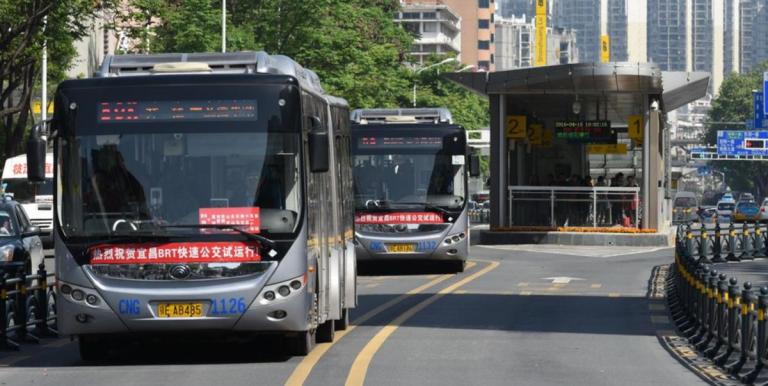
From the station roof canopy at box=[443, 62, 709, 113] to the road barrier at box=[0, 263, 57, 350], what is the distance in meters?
27.0

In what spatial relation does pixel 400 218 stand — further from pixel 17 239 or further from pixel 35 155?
pixel 35 155

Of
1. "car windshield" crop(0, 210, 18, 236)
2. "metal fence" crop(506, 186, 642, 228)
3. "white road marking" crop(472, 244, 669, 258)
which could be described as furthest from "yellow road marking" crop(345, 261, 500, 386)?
"metal fence" crop(506, 186, 642, 228)

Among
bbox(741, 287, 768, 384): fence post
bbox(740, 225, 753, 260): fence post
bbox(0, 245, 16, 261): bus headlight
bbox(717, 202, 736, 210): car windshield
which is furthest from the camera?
bbox(717, 202, 736, 210): car windshield

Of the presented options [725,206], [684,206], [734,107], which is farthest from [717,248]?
[734,107]

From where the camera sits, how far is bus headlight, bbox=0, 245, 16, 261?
2452cm

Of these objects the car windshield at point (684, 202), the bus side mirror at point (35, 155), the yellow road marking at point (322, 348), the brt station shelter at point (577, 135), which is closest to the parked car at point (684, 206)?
the car windshield at point (684, 202)

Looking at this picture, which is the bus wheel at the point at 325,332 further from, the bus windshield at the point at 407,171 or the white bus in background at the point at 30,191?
the white bus in background at the point at 30,191

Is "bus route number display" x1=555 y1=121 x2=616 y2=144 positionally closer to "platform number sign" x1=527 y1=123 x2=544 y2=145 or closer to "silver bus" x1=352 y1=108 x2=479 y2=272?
"platform number sign" x1=527 y1=123 x2=544 y2=145

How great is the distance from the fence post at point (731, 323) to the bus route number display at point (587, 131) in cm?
3353

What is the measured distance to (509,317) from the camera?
20922 millimetres

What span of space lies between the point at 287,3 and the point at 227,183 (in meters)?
50.7

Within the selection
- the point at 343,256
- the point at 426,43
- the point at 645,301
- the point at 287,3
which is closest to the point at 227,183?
the point at 343,256

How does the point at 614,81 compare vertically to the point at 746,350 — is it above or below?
above

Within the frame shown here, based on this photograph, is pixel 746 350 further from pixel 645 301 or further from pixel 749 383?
pixel 645 301
